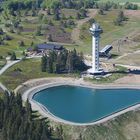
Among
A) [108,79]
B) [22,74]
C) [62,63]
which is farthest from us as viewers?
[62,63]

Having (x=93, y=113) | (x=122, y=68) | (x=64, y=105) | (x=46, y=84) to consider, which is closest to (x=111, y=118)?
(x=93, y=113)

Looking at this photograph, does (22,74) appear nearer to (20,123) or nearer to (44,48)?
(44,48)

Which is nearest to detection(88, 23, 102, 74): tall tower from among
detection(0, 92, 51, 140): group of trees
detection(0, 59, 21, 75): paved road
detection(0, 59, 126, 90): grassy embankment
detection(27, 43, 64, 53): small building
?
detection(0, 59, 126, 90): grassy embankment

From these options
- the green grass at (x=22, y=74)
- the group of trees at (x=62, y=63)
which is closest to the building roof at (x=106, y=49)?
the group of trees at (x=62, y=63)

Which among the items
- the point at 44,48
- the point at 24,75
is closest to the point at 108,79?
the point at 24,75

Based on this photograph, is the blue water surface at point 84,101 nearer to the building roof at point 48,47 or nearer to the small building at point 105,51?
the small building at point 105,51

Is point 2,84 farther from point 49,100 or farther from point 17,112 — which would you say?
point 17,112
